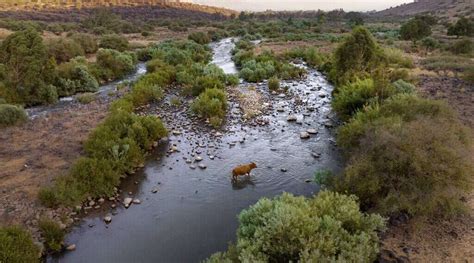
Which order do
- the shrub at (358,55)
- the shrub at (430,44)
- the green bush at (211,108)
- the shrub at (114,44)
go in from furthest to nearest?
the shrub at (430,44) < the shrub at (114,44) < the shrub at (358,55) < the green bush at (211,108)

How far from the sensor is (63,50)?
30.7 m

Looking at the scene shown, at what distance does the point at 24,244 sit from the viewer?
27.9 ft

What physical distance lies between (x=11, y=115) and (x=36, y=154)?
4283 millimetres

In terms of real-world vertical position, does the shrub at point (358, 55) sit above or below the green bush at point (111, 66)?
above

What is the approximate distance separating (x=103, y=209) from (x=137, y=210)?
0.98m

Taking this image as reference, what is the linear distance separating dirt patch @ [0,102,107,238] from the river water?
1866 mm

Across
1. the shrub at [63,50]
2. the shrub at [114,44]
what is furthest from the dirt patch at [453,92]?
the shrub at [114,44]

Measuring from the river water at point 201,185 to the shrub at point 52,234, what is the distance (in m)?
0.27

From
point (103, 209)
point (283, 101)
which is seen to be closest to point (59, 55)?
point (283, 101)

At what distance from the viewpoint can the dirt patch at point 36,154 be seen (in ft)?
34.6

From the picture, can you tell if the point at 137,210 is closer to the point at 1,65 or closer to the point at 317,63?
the point at 1,65

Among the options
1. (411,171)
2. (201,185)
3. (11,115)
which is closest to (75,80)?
(11,115)

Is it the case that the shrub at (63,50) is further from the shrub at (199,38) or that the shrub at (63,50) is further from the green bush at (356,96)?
the green bush at (356,96)

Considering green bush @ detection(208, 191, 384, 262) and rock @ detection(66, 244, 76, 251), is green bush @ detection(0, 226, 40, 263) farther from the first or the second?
green bush @ detection(208, 191, 384, 262)
